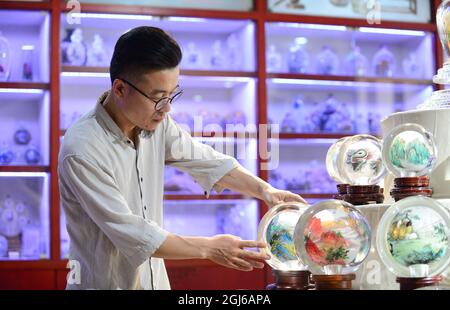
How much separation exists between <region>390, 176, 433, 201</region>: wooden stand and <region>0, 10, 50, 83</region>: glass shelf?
338 centimetres

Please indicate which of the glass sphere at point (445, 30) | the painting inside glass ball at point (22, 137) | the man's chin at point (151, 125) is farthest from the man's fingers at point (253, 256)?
the painting inside glass ball at point (22, 137)

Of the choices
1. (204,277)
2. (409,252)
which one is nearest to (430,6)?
(204,277)

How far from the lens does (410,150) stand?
5.10 ft

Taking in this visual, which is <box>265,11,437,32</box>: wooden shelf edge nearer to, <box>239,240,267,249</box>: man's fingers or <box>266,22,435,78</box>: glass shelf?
<box>266,22,435,78</box>: glass shelf

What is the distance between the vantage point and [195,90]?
5.09 metres

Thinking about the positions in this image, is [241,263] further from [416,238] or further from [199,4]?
[199,4]

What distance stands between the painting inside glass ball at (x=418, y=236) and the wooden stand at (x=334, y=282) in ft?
0.34

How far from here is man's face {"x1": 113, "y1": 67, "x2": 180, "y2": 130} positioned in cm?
209

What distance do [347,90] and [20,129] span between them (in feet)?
7.40

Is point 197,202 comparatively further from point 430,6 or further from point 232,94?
point 430,6

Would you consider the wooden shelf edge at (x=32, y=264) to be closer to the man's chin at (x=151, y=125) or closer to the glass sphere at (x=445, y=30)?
the man's chin at (x=151, y=125)

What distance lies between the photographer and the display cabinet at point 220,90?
4586 mm

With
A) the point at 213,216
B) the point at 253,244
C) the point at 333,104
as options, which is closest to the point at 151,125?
the point at 253,244
